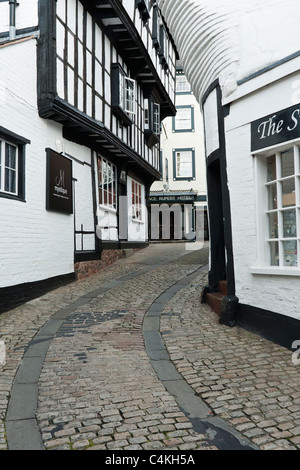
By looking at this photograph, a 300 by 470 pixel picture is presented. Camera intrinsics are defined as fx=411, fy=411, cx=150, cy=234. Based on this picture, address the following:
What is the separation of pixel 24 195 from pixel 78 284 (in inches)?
106

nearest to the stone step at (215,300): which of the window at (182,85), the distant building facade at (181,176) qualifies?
the distant building facade at (181,176)

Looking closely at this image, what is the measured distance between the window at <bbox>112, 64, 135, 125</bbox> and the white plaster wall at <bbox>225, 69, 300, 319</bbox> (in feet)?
21.3

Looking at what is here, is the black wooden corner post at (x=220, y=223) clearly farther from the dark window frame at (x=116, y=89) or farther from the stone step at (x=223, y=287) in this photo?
the dark window frame at (x=116, y=89)

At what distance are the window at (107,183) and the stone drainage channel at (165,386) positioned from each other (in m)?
6.28

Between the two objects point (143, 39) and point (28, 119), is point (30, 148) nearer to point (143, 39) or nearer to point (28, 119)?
point (28, 119)

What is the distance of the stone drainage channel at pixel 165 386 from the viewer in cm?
287

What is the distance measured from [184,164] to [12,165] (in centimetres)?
1722

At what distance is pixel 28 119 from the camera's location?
25.7 ft

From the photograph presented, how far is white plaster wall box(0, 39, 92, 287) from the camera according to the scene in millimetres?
7059

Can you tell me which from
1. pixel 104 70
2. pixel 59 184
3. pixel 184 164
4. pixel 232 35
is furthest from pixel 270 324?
pixel 184 164

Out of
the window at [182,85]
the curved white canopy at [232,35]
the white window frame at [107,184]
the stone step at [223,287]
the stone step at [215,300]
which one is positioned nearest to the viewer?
the curved white canopy at [232,35]

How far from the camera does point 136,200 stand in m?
16.0

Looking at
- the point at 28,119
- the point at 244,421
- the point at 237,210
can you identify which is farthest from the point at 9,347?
the point at 28,119
